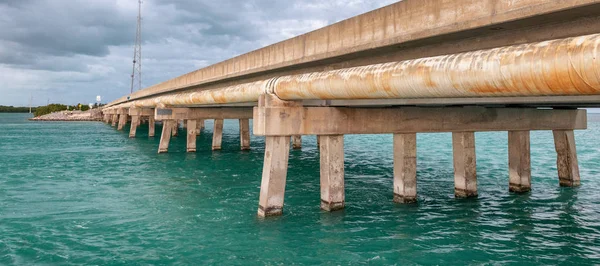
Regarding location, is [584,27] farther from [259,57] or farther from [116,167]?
[116,167]

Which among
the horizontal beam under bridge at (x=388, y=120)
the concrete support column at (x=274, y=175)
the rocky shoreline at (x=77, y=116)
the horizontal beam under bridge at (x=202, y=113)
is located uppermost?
the rocky shoreline at (x=77, y=116)

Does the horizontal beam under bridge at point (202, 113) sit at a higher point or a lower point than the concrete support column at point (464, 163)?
higher

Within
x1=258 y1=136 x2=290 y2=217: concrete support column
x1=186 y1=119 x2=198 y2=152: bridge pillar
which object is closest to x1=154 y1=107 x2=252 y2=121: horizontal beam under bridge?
x1=186 y1=119 x2=198 y2=152: bridge pillar

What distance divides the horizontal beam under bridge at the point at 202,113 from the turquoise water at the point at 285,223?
31.0ft

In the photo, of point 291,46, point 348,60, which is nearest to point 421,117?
point 348,60

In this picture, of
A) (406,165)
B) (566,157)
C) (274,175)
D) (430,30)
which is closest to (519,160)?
(566,157)

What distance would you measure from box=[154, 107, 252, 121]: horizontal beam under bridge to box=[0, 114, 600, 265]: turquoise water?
31.0 ft

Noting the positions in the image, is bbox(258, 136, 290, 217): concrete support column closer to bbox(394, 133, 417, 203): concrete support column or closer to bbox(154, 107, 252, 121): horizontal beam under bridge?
bbox(394, 133, 417, 203): concrete support column

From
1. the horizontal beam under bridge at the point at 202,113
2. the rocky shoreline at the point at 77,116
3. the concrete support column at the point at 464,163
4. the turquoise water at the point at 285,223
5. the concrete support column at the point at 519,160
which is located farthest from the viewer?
the rocky shoreline at the point at 77,116

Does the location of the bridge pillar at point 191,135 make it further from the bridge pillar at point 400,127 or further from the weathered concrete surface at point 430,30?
the bridge pillar at point 400,127

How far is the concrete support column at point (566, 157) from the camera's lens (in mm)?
20141

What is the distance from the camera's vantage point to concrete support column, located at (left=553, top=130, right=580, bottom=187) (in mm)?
20141

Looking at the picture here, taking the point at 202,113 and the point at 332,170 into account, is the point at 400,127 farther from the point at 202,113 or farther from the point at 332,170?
the point at 202,113

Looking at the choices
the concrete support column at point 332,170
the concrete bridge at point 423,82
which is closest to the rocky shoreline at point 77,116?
the concrete bridge at point 423,82
